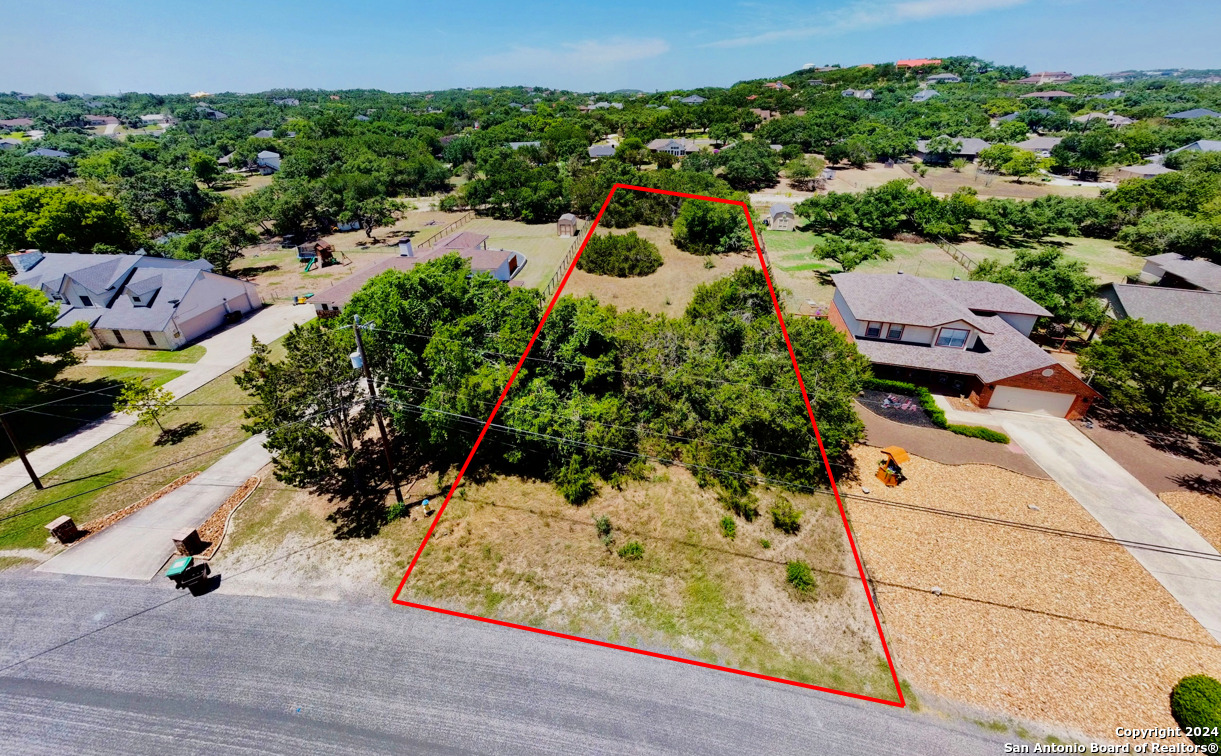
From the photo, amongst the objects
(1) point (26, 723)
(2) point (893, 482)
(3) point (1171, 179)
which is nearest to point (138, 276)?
(1) point (26, 723)

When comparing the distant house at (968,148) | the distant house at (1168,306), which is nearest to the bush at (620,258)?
the distant house at (1168,306)

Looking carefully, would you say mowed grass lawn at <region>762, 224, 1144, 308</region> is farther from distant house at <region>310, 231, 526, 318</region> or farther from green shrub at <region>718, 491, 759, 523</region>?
distant house at <region>310, 231, 526, 318</region>

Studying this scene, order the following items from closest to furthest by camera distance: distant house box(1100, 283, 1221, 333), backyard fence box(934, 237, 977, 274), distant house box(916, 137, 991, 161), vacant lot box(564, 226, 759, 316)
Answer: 1. distant house box(1100, 283, 1221, 333)
2. vacant lot box(564, 226, 759, 316)
3. backyard fence box(934, 237, 977, 274)
4. distant house box(916, 137, 991, 161)

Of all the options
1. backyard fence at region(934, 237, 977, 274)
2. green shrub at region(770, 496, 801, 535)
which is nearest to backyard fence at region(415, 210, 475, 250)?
green shrub at region(770, 496, 801, 535)

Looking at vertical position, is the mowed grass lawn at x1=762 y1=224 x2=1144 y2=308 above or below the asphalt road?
above

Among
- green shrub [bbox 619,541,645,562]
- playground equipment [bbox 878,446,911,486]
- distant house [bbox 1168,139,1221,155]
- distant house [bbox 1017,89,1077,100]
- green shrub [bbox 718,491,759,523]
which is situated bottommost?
green shrub [bbox 619,541,645,562]

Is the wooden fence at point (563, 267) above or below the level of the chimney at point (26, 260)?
below

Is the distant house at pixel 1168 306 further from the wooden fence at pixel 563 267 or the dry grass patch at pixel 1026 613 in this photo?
the wooden fence at pixel 563 267
